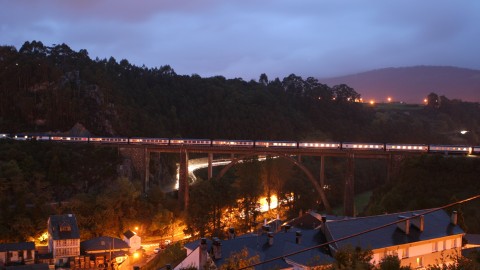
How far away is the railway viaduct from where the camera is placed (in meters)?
31.7

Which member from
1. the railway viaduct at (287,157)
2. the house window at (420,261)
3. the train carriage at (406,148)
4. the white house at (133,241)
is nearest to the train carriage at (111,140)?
the railway viaduct at (287,157)

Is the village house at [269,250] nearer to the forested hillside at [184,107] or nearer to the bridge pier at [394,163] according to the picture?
the bridge pier at [394,163]

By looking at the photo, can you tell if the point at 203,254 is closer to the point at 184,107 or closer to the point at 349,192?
the point at 349,192

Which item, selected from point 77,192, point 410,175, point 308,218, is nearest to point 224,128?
point 77,192

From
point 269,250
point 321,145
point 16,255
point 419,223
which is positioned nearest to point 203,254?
point 269,250

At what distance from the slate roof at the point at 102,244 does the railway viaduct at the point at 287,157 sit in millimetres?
8627

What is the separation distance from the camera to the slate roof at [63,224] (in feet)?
82.0

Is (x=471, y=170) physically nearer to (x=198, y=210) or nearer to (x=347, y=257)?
(x=198, y=210)

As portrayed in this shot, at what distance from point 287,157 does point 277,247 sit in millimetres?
18601

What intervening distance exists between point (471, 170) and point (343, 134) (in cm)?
3580

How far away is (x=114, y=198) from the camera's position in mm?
30719

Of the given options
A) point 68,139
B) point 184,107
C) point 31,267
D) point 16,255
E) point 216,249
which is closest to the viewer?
point 216,249

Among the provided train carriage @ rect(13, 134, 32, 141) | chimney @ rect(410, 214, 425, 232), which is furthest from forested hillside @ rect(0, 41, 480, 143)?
chimney @ rect(410, 214, 425, 232)

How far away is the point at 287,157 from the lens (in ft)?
114
